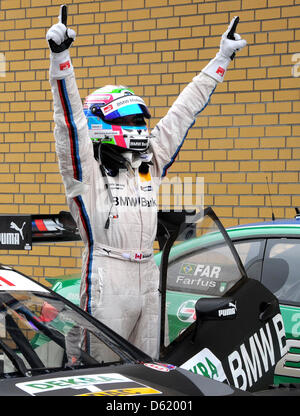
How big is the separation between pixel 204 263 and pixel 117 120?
88 cm

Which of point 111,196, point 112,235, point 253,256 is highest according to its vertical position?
point 111,196

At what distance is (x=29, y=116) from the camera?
26.1 feet

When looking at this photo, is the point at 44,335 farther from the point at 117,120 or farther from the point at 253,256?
the point at 253,256

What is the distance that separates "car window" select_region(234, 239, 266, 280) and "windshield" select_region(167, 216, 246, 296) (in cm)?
95

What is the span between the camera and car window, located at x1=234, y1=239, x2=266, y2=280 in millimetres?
4508

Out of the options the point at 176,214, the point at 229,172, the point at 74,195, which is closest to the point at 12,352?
the point at 74,195

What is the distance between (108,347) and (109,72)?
16.7 feet

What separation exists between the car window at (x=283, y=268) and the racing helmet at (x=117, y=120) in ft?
3.81

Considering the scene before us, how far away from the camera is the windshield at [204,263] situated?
3.42 m

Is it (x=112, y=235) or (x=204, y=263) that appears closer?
(x=204, y=263)

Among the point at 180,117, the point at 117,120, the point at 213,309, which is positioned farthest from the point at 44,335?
the point at 180,117

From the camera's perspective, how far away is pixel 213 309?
310cm

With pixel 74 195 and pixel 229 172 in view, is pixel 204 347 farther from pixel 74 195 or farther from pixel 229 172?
pixel 229 172

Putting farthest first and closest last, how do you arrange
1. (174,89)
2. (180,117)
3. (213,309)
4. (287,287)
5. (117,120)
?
(174,89), (287,287), (180,117), (117,120), (213,309)
